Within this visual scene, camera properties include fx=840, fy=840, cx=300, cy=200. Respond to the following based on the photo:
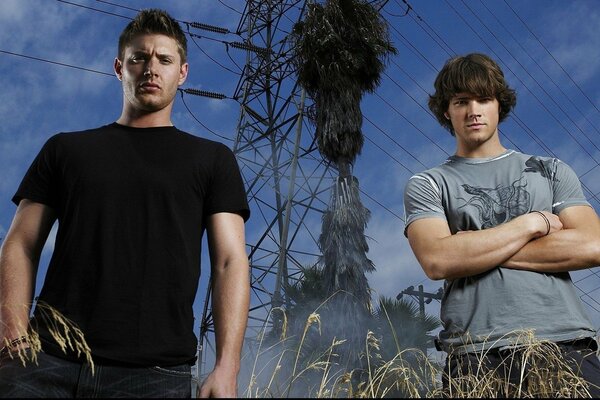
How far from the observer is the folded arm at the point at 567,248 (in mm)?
2385

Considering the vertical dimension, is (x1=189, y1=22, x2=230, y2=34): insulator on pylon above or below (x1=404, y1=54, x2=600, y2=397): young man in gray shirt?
above

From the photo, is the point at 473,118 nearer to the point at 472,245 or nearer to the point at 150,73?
the point at 472,245

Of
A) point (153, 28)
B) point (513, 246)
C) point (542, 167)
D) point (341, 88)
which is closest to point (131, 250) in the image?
point (153, 28)

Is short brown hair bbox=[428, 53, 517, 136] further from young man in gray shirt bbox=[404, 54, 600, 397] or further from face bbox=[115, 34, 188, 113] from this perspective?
face bbox=[115, 34, 188, 113]

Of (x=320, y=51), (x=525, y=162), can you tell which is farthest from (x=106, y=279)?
(x=320, y=51)

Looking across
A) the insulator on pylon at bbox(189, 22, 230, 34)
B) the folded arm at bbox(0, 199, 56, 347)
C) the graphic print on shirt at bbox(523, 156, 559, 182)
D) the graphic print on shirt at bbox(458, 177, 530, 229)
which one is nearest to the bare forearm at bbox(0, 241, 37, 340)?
the folded arm at bbox(0, 199, 56, 347)

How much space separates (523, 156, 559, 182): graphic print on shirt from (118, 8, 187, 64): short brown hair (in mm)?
1125

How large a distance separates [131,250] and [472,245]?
3.08ft

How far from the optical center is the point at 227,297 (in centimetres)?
228

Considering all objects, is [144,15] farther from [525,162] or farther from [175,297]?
[525,162]

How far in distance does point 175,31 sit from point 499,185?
110cm

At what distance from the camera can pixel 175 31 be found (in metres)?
2.62

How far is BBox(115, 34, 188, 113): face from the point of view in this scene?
2.49 m

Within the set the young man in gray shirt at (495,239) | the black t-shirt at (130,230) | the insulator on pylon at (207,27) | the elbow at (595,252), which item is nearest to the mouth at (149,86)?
the black t-shirt at (130,230)
